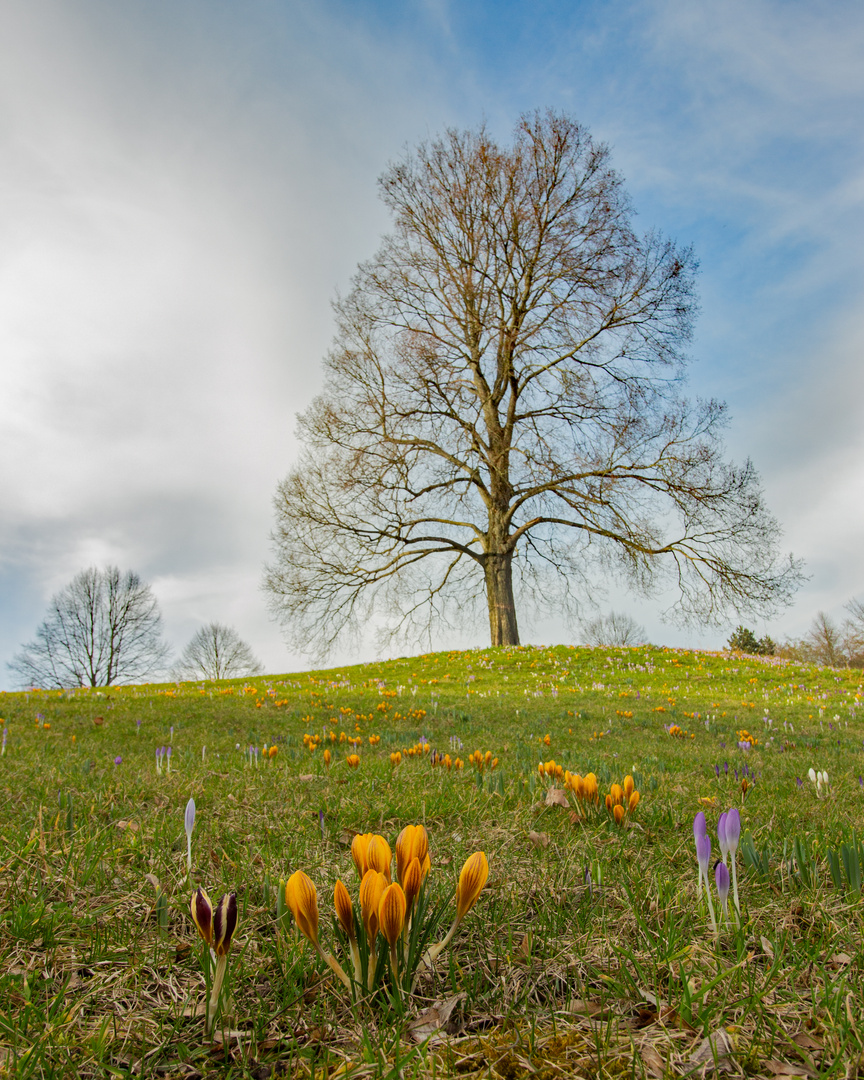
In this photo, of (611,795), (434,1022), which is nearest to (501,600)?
(611,795)

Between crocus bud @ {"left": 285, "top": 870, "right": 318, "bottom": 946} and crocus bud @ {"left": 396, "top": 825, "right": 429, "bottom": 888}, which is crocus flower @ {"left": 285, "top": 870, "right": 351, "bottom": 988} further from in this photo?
crocus bud @ {"left": 396, "top": 825, "right": 429, "bottom": 888}

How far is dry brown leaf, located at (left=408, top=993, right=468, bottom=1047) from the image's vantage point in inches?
50.2

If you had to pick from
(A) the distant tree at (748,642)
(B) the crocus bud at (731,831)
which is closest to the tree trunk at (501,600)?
(B) the crocus bud at (731,831)

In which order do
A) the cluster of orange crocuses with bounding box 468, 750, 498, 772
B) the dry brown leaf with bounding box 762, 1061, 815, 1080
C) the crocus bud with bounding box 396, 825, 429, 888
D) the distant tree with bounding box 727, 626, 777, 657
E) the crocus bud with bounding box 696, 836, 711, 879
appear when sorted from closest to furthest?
the dry brown leaf with bounding box 762, 1061, 815, 1080 → the crocus bud with bounding box 396, 825, 429, 888 → the crocus bud with bounding box 696, 836, 711, 879 → the cluster of orange crocuses with bounding box 468, 750, 498, 772 → the distant tree with bounding box 727, 626, 777, 657

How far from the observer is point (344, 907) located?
1.18 metres

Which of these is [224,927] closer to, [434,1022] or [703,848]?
[434,1022]

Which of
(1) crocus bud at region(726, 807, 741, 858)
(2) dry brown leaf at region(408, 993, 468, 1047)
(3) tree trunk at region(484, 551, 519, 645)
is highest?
(3) tree trunk at region(484, 551, 519, 645)

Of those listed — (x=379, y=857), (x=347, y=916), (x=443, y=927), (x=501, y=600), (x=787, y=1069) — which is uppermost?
(x=501, y=600)

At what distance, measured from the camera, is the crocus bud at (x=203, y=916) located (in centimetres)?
115

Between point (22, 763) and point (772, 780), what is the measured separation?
588 cm

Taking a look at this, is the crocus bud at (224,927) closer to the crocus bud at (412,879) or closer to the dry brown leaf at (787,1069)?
the crocus bud at (412,879)

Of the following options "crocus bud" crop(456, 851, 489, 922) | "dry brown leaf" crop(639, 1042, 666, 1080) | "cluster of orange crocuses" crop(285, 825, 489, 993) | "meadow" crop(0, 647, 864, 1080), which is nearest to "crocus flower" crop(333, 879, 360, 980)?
"cluster of orange crocuses" crop(285, 825, 489, 993)

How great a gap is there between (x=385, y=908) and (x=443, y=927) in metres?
0.68

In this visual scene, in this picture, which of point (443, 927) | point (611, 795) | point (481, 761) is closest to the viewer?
point (443, 927)
